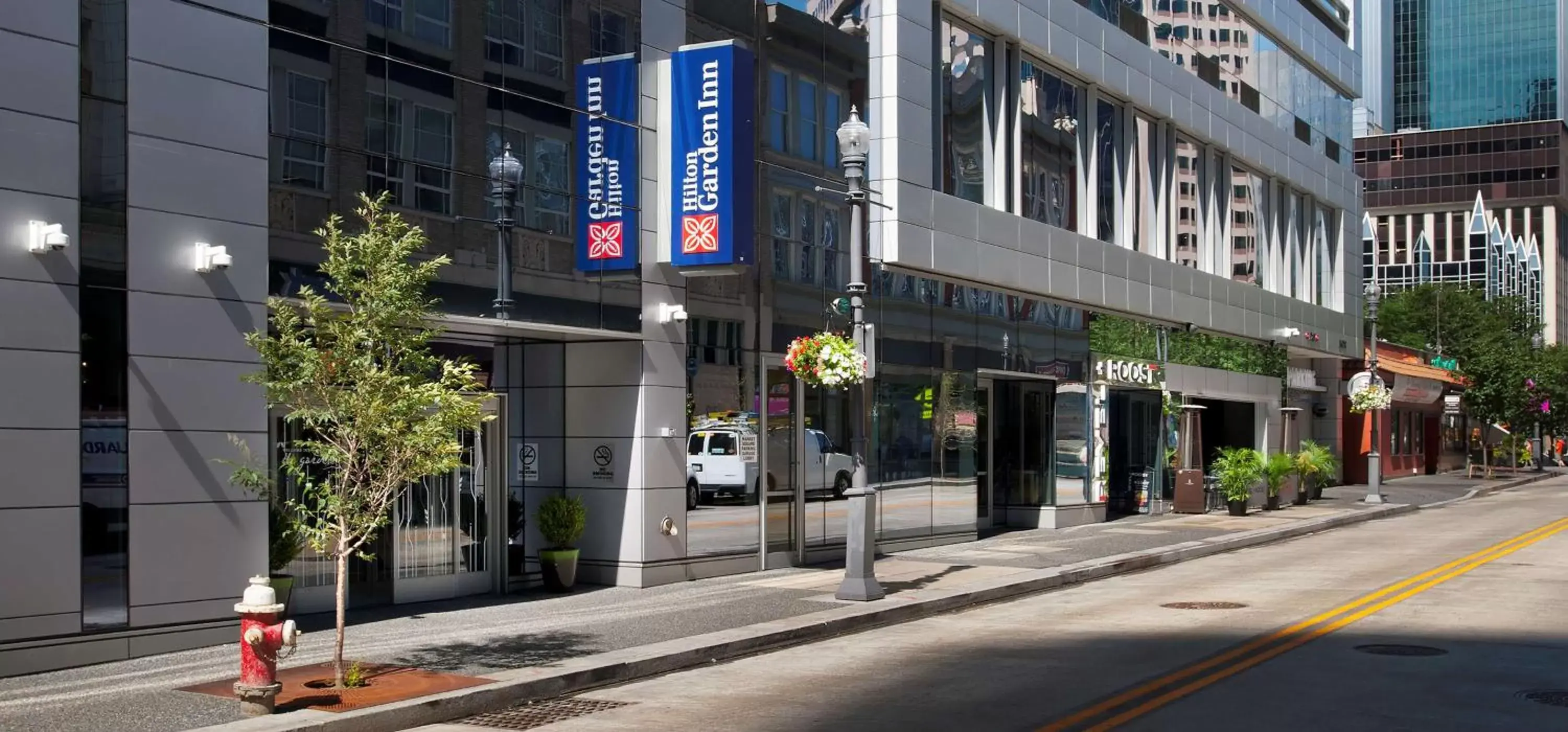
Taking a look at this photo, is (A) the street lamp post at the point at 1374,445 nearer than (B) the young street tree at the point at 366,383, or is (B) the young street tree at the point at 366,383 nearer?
(B) the young street tree at the point at 366,383

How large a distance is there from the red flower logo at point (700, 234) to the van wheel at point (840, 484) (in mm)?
5282

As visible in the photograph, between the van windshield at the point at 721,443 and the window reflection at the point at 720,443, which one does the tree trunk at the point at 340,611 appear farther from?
the van windshield at the point at 721,443

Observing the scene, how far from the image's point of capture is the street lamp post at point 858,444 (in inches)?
674

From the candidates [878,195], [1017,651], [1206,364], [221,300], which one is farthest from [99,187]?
[1206,364]

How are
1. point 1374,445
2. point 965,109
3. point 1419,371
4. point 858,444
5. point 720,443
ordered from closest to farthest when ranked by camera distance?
point 858,444, point 720,443, point 965,109, point 1374,445, point 1419,371

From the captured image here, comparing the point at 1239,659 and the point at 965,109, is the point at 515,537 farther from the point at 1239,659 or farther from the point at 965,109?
the point at 965,109

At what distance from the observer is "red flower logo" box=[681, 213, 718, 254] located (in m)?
18.3

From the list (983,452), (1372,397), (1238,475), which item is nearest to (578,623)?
(983,452)

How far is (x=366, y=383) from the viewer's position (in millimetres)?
10844

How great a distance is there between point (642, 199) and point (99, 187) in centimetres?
733

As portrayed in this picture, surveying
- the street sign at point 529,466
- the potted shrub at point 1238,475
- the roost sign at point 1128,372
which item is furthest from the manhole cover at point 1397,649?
the potted shrub at point 1238,475

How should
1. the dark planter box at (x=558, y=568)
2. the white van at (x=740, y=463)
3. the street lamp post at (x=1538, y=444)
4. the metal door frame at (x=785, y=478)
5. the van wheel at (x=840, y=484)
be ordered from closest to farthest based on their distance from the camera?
the dark planter box at (x=558, y=568), the white van at (x=740, y=463), the metal door frame at (x=785, y=478), the van wheel at (x=840, y=484), the street lamp post at (x=1538, y=444)

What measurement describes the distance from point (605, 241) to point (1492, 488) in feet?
140

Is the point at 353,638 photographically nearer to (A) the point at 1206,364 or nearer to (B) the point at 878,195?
(B) the point at 878,195
